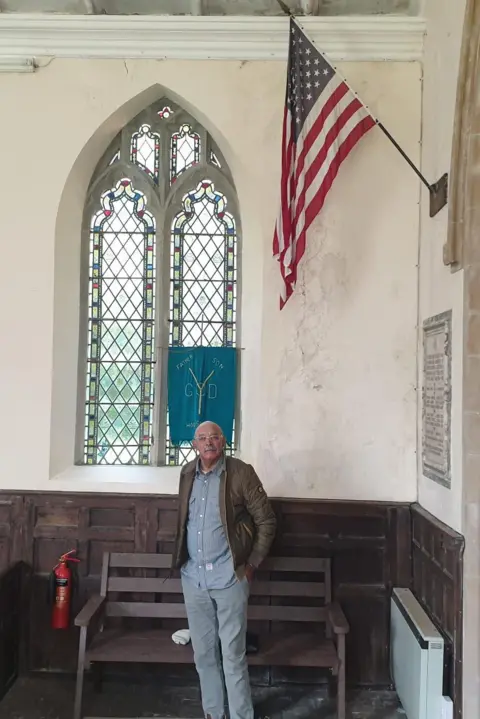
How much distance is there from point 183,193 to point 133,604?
3.07 m

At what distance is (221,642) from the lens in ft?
11.4

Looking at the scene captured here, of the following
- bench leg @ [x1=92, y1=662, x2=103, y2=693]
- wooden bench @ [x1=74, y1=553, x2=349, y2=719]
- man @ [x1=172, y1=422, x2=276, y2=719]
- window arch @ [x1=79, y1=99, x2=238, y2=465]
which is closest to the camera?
man @ [x1=172, y1=422, x2=276, y2=719]

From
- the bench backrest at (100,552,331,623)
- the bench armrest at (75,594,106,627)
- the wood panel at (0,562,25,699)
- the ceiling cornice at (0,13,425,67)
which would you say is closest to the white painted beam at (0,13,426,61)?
A: the ceiling cornice at (0,13,425,67)

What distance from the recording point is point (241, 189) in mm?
4656

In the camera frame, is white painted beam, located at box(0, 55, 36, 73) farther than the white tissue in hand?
Yes

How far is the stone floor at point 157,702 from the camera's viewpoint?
381cm

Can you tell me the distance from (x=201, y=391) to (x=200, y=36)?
2.58m

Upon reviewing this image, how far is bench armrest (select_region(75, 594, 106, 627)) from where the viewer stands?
3.63 m

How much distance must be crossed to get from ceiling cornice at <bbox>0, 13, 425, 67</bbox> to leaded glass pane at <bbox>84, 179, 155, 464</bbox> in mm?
1012

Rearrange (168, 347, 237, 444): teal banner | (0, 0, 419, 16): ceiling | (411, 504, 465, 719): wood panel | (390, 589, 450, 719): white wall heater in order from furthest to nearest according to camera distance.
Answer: (168, 347, 237, 444): teal banner
(0, 0, 419, 16): ceiling
(390, 589, 450, 719): white wall heater
(411, 504, 465, 719): wood panel

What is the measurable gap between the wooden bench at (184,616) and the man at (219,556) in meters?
0.28

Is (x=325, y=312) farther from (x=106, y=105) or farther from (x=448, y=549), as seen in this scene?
(x=106, y=105)

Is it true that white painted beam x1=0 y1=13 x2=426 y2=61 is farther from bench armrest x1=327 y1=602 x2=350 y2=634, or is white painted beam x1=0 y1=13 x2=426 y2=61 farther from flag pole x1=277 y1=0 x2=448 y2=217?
bench armrest x1=327 y1=602 x2=350 y2=634

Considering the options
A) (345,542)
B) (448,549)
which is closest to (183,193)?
(345,542)
